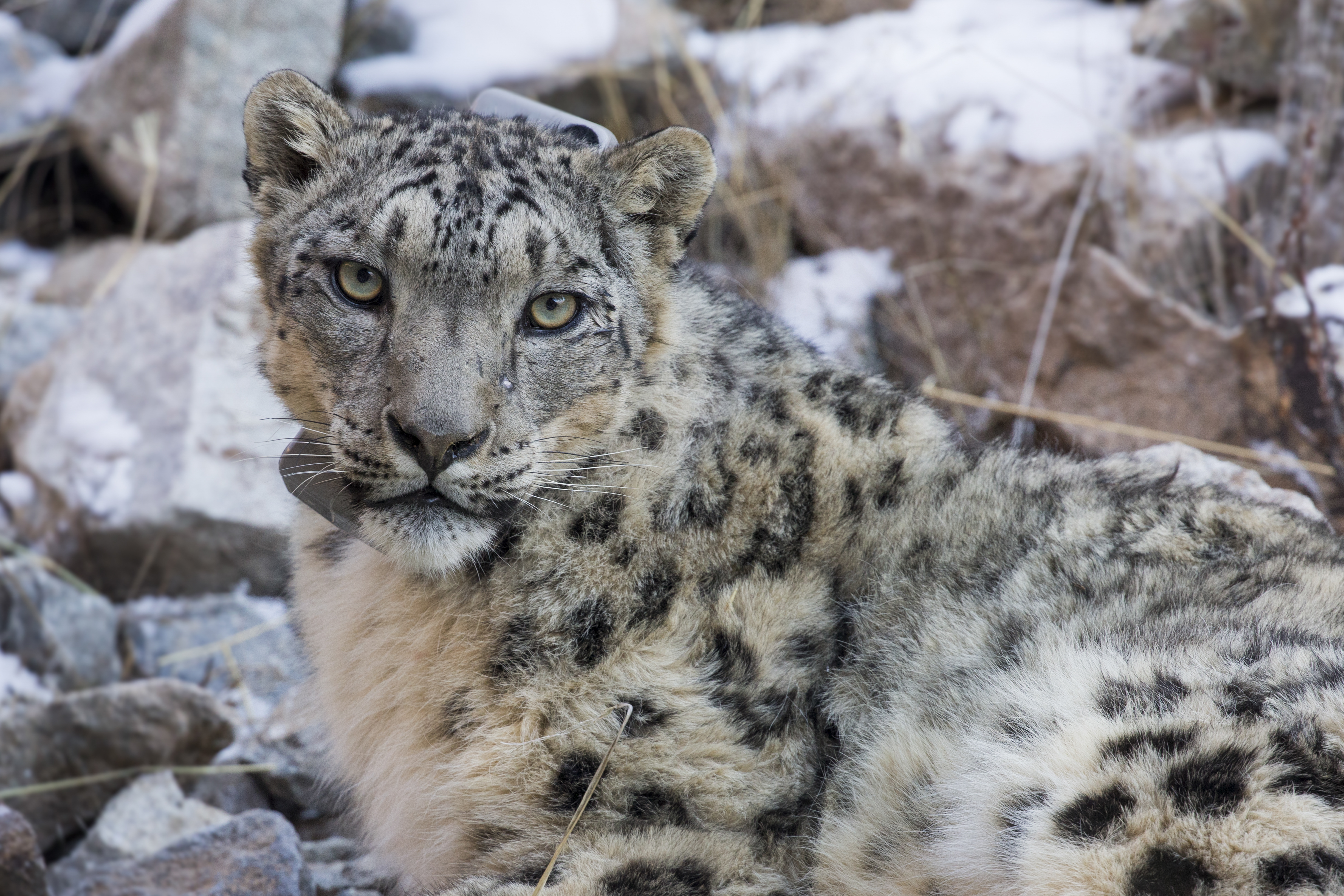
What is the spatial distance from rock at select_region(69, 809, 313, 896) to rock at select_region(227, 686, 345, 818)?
455mm

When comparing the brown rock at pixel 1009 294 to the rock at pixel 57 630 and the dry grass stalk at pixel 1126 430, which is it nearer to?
the dry grass stalk at pixel 1126 430

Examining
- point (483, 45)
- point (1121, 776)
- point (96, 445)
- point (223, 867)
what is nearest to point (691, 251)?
point (483, 45)

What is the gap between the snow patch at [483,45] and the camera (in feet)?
29.6

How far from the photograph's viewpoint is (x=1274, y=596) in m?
2.93

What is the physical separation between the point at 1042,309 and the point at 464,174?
4.53 meters

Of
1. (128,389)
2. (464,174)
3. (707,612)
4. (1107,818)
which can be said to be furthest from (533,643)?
(128,389)

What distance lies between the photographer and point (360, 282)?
122 inches

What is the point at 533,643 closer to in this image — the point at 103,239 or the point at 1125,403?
the point at 1125,403

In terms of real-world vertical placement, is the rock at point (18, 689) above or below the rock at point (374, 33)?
below

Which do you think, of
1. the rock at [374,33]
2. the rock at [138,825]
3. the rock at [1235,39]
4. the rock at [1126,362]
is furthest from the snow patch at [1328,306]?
the rock at [374,33]

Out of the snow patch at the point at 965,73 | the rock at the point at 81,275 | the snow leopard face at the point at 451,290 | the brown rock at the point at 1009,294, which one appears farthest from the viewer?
the rock at the point at 81,275

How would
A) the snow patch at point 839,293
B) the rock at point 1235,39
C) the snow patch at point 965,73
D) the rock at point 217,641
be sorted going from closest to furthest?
the rock at point 217,641 → the snow patch at point 839,293 → the rock at point 1235,39 → the snow patch at point 965,73

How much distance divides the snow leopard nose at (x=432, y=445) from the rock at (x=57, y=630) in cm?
322

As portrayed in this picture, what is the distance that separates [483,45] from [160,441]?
468 centimetres
